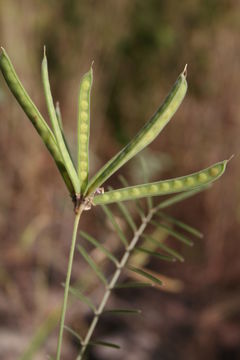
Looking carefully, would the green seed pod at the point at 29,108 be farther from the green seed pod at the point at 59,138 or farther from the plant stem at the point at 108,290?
the plant stem at the point at 108,290

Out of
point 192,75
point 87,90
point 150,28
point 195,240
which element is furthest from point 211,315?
point 87,90

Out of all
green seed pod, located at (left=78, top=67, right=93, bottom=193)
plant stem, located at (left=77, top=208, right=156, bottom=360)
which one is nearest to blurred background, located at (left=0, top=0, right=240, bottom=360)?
plant stem, located at (left=77, top=208, right=156, bottom=360)

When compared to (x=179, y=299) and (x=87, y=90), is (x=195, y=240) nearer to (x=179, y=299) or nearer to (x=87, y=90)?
(x=179, y=299)

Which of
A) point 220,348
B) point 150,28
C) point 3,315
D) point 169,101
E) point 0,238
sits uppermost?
point 150,28

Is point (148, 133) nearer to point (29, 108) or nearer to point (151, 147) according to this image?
point (29, 108)

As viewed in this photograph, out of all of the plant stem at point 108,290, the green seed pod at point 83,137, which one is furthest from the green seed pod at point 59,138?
the plant stem at point 108,290

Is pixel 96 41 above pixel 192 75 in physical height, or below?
above
